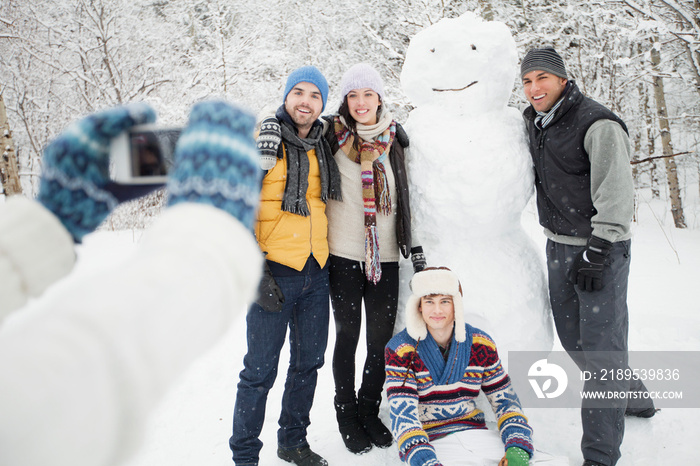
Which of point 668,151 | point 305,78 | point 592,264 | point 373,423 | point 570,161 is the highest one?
point 668,151

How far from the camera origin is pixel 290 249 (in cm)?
188

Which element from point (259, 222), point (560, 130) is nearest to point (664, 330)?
point (560, 130)

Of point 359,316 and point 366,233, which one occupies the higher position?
point 366,233

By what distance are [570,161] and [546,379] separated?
1359 millimetres

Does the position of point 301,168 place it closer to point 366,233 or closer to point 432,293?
point 366,233

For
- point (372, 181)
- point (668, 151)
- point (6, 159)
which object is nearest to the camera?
point (372, 181)

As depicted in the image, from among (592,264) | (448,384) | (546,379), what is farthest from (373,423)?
(592,264)

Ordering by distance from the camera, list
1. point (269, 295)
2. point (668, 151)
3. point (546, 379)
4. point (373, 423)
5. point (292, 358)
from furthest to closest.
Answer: point (668, 151) < point (546, 379) < point (373, 423) < point (292, 358) < point (269, 295)

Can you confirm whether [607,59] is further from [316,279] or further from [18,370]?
[18,370]

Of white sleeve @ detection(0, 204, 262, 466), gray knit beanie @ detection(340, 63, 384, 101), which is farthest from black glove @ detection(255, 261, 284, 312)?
white sleeve @ detection(0, 204, 262, 466)

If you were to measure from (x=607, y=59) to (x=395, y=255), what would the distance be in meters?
8.72

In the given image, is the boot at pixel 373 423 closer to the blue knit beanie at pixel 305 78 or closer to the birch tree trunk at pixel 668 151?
the blue knit beanie at pixel 305 78

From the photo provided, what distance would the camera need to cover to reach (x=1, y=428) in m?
0.27

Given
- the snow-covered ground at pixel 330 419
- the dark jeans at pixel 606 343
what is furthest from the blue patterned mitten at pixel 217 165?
the dark jeans at pixel 606 343
